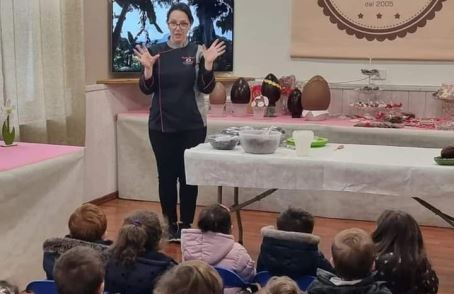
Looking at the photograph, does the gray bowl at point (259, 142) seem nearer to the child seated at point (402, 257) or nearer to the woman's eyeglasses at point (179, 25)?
the woman's eyeglasses at point (179, 25)

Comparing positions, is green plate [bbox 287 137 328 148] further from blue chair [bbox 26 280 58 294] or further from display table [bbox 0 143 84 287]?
blue chair [bbox 26 280 58 294]

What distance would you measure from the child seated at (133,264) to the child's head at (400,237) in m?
0.74

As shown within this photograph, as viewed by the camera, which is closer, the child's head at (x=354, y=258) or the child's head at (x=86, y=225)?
the child's head at (x=354, y=258)

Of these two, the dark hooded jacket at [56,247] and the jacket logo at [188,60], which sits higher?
the jacket logo at [188,60]

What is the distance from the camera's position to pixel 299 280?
2422 millimetres

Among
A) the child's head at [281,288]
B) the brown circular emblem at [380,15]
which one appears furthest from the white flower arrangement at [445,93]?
the child's head at [281,288]

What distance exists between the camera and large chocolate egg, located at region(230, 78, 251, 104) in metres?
4.86

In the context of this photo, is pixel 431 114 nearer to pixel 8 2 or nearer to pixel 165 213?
pixel 165 213

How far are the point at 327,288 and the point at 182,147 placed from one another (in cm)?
204

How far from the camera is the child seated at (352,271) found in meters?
1.98

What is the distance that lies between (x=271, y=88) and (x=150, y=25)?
3.43 ft

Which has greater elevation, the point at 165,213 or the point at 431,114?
the point at 431,114

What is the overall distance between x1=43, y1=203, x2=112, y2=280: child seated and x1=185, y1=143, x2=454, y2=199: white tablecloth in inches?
35.2

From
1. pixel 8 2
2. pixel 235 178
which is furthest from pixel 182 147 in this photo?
pixel 8 2
